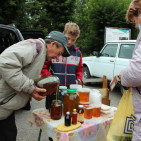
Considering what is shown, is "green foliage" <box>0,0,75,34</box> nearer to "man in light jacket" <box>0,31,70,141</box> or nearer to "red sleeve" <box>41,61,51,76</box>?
"red sleeve" <box>41,61,51,76</box>

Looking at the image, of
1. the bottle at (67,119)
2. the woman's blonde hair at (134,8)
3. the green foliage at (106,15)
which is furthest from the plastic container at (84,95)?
the green foliage at (106,15)

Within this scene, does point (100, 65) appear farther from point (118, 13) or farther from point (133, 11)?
point (118, 13)

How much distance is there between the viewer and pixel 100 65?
6840 mm

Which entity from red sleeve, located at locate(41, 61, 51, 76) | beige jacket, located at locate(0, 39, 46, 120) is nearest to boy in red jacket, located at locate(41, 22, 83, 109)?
red sleeve, located at locate(41, 61, 51, 76)

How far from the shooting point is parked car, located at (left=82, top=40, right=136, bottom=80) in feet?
19.1

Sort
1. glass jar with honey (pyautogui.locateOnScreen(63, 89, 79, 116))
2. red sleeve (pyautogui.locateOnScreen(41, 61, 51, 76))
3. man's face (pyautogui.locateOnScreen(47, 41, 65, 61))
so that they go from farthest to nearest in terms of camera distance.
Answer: red sleeve (pyautogui.locateOnScreen(41, 61, 51, 76)), glass jar with honey (pyautogui.locateOnScreen(63, 89, 79, 116)), man's face (pyautogui.locateOnScreen(47, 41, 65, 61))

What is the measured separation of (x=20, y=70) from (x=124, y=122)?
3.39 ft

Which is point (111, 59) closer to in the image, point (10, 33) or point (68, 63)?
point (10, 33)

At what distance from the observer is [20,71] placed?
154 centimetres

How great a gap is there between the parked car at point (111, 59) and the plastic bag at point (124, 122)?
13.5ft

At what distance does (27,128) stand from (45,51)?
7.71ft

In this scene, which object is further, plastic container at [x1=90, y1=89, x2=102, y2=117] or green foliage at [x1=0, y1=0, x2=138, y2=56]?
green foliage at [x1=0, y1=0, x2=138, y2=56]

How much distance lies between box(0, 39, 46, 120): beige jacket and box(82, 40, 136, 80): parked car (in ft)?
14.5

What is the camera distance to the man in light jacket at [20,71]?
149cm
